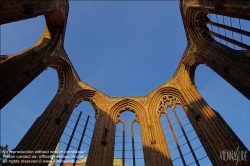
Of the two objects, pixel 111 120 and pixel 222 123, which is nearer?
pixel 222 123

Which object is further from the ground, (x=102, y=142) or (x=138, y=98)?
(x=138, y=98)

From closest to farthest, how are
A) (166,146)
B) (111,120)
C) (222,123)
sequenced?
(222,123), (166,146), (111,120)

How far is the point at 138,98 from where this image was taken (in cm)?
1712

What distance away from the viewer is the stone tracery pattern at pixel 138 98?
9987mm

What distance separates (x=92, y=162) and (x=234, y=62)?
8328 mm

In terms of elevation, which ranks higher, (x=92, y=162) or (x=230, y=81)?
(x=230, y=81)

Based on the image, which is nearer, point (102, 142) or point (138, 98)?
point (102, 142)

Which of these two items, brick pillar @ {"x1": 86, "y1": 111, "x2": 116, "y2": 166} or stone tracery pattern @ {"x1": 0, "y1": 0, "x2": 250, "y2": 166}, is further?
brick pillar @ {"x1": 86, "y1": 111, "x2": 116, "y2": 166}

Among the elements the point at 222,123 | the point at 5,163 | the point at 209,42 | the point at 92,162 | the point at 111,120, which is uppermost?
the point at 209,42

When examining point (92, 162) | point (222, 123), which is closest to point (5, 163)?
point (92, 162)

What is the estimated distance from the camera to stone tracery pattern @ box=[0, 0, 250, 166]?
393 inches

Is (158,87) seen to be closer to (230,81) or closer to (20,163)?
(230,81)

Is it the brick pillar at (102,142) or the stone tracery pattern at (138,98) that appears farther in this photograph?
the brick pillar at (102,142)

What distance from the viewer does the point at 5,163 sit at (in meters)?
8.88
